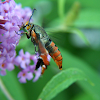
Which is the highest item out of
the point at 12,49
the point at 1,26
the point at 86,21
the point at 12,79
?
the point at 1,26

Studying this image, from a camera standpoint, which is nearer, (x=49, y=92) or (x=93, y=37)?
(x=49, y=92)

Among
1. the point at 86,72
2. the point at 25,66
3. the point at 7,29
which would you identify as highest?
the point at 7,29

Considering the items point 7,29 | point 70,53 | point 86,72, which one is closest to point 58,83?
point 7,29

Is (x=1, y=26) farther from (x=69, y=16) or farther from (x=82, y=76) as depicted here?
(x=69, y=16)

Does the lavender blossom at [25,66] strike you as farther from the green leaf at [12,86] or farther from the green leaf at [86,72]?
the green leaf at [86,72]

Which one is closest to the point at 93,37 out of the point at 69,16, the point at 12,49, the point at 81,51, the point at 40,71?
the point at 81,51

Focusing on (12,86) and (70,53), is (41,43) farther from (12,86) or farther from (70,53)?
(70,53)

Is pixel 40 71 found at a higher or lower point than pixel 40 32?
lower

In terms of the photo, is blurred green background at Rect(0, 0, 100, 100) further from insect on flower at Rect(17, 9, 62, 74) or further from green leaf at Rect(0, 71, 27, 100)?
insect on flower at Rect(17, 9, 62, 74)

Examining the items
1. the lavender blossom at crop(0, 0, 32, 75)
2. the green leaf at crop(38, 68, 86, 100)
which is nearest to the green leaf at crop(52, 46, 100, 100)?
the green leaf at crop(38, 68, 86, 100)
